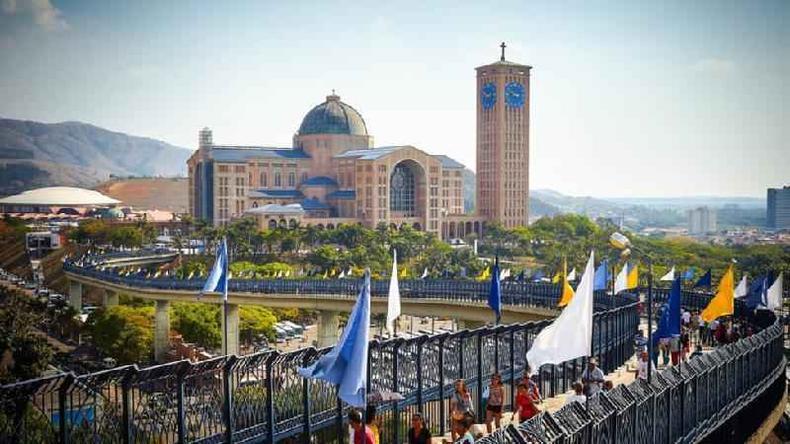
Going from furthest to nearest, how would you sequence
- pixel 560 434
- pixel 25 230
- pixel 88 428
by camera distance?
pixel 25 230
pixel 88 428
pixel 560 434

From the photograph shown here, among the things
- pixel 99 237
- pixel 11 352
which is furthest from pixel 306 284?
pixel 99 237

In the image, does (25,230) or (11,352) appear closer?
(11,352)

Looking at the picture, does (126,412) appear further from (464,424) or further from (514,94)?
(514,94)

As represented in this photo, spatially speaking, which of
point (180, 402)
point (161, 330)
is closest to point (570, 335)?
point (180, 402)

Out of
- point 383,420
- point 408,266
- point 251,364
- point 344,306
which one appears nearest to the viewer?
point 251,364

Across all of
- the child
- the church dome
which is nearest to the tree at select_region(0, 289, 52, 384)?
the child

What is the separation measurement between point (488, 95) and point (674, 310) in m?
133

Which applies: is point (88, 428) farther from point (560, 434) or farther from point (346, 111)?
point (346, 111)

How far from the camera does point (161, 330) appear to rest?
3036 inches

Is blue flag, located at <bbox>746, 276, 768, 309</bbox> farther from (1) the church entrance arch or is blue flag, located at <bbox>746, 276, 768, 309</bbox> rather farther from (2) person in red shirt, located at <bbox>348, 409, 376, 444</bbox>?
(1) the church entrance arch

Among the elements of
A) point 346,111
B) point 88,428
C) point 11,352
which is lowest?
point 11,352

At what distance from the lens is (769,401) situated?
34.8m

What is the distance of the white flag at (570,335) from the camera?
20.0 metres

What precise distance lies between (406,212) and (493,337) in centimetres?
12245
